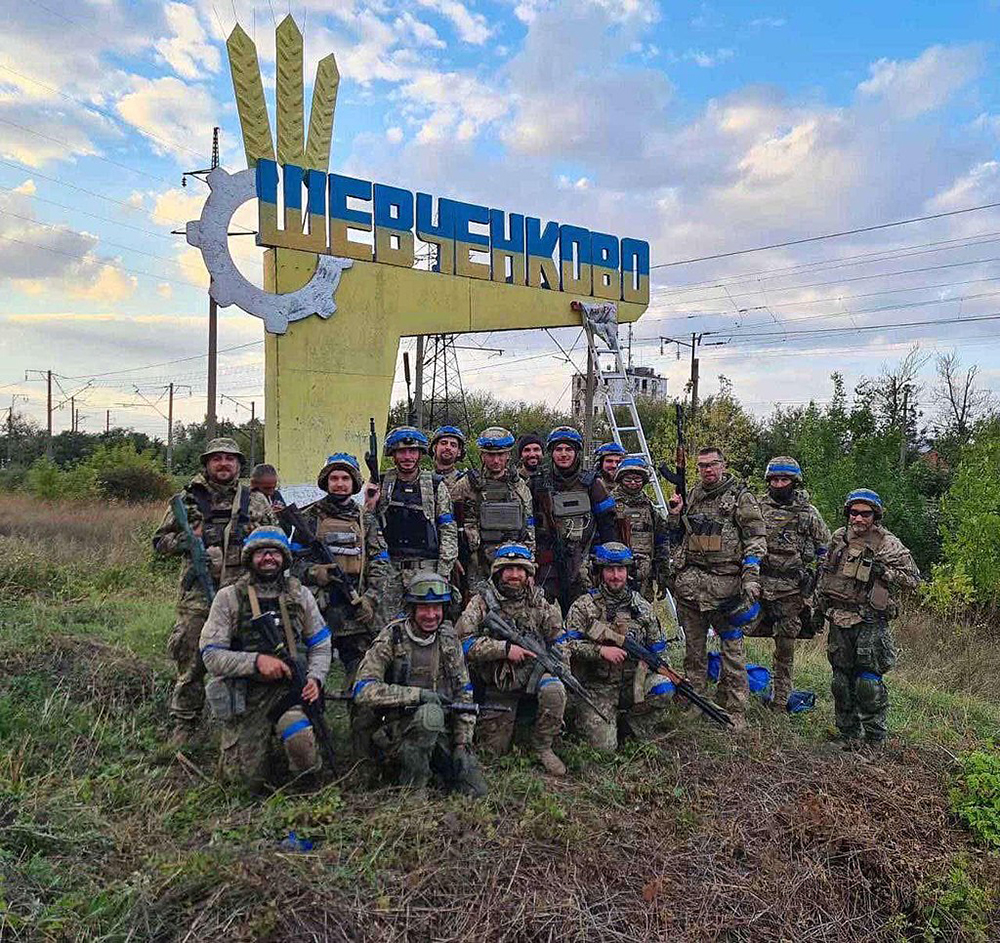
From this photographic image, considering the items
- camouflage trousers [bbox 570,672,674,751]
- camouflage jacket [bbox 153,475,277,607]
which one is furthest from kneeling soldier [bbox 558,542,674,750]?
camouflage jacket [bbox 153,475,277,607]

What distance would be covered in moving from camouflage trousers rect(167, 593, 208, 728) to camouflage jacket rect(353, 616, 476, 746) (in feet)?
4.38

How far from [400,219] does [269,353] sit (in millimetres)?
2413

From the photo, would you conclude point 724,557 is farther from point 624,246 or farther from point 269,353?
point 624,246

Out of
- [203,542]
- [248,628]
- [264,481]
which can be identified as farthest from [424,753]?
[264,481]

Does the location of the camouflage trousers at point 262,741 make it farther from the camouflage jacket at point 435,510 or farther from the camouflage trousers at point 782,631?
the camouflage trousers at point 782,631

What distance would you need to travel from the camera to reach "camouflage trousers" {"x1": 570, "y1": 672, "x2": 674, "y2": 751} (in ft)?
17.6

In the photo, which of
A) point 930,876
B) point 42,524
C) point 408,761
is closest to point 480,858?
point 408,761

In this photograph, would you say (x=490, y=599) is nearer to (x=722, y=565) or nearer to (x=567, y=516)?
(x=567, y=516)

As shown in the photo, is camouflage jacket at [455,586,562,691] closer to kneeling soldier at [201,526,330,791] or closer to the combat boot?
the combat boot

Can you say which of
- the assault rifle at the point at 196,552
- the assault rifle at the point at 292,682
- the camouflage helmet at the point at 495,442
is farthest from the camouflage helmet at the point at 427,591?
the camouflage helmet at the point at 495,442

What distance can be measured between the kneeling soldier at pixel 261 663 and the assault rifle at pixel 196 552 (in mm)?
642

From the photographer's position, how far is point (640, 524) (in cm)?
654

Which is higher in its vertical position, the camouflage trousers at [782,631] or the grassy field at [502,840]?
the camouflage trousers at [782,631]

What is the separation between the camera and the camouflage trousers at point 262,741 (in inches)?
174
